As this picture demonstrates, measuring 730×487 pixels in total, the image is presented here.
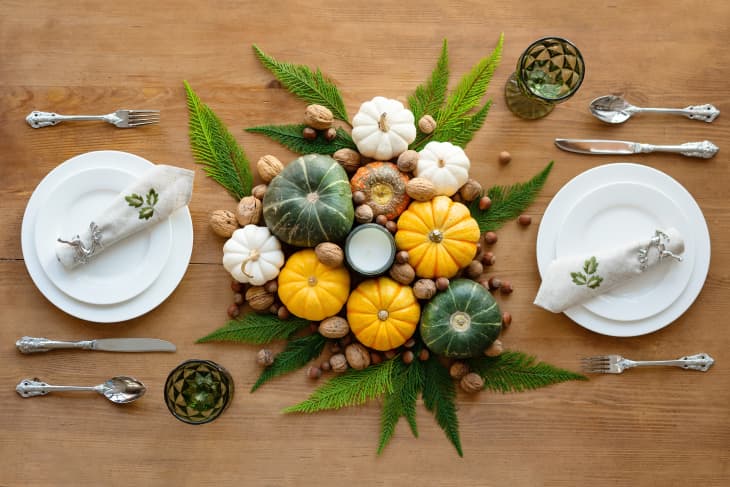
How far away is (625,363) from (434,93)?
1.01 m

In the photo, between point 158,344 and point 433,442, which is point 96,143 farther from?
point 433,442

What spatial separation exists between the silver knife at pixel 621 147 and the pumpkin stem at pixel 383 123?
55 cm

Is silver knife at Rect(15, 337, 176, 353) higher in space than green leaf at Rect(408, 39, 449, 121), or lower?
lower

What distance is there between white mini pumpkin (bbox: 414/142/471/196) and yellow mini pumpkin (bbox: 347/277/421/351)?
31 centimetres

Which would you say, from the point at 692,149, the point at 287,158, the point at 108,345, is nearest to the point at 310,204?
the point at 287,158

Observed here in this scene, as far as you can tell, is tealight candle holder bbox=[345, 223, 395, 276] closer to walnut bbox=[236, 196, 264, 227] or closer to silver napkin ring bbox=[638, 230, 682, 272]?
walnut bbox=[236, 196, 264, 227]

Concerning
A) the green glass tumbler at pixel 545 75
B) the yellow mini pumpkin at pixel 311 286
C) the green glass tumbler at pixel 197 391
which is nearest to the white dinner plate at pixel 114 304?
the green glass tumbler at pixel 197 391

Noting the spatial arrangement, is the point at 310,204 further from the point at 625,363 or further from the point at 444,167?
the point at 625,363

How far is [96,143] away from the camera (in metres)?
1.90

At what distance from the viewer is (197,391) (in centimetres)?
176

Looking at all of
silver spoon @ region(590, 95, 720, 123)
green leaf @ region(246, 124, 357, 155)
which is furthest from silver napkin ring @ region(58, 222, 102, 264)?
silver spoon @ region(590, 95, 720, 123)

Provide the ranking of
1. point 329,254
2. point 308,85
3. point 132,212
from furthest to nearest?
1. point 308,85
2. point 132,212
3. point 329,254

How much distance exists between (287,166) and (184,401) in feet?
2.40

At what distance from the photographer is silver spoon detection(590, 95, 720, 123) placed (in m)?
1.88
